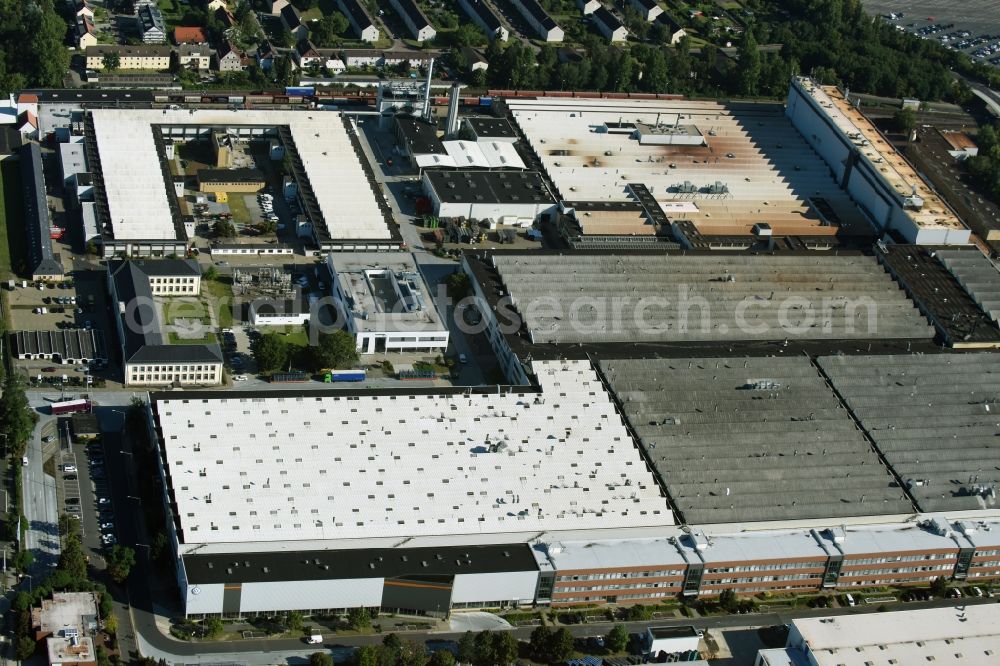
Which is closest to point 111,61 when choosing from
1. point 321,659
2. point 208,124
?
point 208,124

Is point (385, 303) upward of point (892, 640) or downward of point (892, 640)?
upward

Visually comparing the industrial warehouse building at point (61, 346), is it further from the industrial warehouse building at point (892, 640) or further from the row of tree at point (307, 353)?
the industrial warehouse building at point (892, 640)

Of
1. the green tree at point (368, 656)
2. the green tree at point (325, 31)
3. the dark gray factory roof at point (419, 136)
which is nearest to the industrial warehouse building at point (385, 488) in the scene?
the green tree at point (368, 656)

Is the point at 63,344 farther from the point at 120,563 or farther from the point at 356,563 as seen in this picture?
the point at 356,563

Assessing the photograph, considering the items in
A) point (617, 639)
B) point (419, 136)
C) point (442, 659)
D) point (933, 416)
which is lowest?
point (617, 639)

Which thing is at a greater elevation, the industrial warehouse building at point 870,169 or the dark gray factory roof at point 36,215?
the industrial warehouse building at point 870,169

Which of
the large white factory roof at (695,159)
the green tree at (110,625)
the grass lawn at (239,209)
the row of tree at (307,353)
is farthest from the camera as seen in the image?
the large white factory roof at (695,159)

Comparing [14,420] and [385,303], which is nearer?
[14,420]
